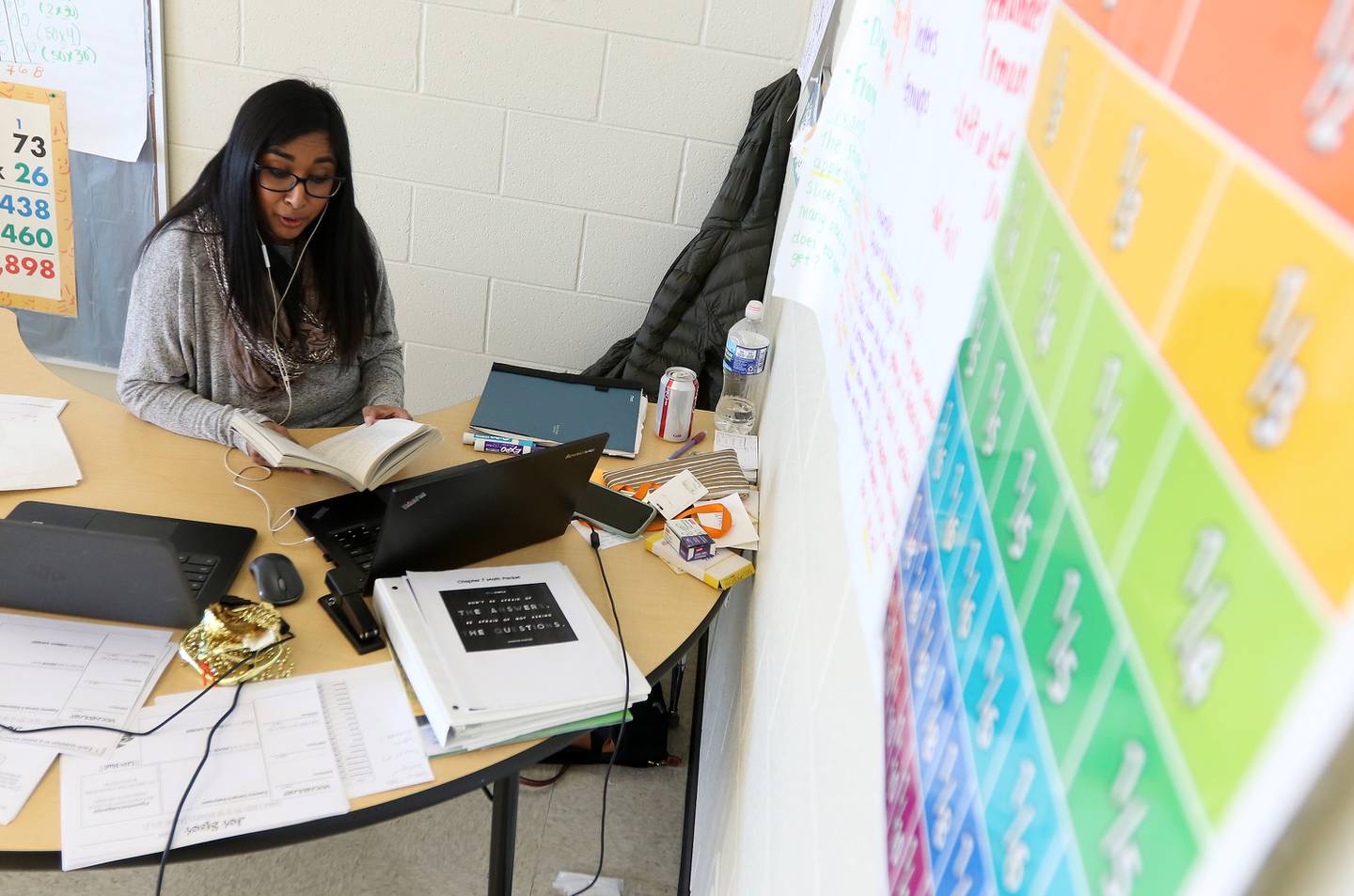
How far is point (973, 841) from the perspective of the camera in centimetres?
46

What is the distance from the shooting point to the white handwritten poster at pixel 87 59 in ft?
8.34

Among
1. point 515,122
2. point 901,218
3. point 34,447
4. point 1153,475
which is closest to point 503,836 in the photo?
point 34,447

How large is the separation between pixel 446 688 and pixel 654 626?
369 millimetres

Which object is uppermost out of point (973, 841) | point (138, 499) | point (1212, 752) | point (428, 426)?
point (1212, 752)

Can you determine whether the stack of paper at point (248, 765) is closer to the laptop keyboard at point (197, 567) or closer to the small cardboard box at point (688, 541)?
the laptop keyboard at point (197, 567)

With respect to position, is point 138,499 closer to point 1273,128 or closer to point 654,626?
point 654,626

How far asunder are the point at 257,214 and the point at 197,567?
29.9 inches

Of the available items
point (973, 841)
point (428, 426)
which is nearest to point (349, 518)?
point (428, 426)

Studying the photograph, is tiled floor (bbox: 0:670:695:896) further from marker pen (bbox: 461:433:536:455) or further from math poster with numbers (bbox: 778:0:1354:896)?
math poster with numbers (bbox: 778:0:1354:896)

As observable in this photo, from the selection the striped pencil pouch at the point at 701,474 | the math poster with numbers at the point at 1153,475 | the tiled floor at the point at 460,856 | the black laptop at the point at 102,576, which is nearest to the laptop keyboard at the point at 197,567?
the black laptop at the point at 102,576

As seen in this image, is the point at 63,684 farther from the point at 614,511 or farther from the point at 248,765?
the point at 614,511

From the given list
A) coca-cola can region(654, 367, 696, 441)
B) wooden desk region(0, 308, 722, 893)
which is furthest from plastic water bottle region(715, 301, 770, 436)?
wooden desk region(0, 308, 722, 893)

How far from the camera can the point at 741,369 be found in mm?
2074

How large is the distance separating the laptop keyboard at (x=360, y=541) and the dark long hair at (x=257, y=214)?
578mm
